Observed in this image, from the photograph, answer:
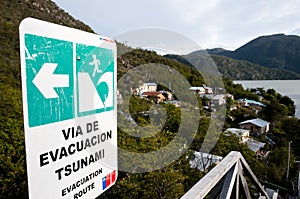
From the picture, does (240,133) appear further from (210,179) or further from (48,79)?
(48,79)

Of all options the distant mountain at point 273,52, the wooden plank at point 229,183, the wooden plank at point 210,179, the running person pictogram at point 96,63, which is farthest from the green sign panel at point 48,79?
the distant mountain at point 273,52

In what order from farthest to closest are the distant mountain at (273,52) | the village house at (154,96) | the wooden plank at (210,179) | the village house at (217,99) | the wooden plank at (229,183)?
the distant mountain at (273,52) → the village house at (217,99) → the village house at (154,96) → the wooden plank at (229,183) → the wooden plank at (210,179)

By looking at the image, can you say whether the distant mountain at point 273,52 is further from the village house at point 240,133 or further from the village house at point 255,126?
the village house at point 240,133

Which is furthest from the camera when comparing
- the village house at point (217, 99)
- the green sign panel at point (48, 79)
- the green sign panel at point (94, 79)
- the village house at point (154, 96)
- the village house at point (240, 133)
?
the village house at point (217, 99)

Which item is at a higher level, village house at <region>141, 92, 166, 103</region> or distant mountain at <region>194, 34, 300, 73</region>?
distant mountain at <region>194, 34, 300, 73</region>

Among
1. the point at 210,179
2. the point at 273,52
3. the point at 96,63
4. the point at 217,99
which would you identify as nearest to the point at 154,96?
the point at 217,99

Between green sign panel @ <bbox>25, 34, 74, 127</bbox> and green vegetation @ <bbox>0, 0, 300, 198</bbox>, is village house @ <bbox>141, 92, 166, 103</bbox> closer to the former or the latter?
green vegetation @ <bbox>0, 0, 300, 198</bbox>

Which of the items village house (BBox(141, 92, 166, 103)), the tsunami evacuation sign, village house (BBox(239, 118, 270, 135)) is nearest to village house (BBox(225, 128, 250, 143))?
village house (BBox(239, 118, 270, 135))

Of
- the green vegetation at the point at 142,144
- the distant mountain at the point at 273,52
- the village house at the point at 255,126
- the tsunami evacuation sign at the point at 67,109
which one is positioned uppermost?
the distant mountain at the point at 273,52
